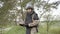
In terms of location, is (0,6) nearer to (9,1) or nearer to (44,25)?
(9,1)

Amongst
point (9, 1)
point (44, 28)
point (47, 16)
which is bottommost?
point (44, 28)

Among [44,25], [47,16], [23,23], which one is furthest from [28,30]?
[44,25]

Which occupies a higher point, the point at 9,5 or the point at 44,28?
the point at 9,5

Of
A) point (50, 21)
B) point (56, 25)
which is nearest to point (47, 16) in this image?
point (50, 21)

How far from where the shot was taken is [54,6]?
1295 cm

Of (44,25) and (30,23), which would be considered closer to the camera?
(30,23)

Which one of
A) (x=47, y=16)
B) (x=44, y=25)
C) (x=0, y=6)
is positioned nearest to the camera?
(x=47, y=16)

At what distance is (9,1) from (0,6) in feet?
4.71

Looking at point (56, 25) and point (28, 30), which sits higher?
point (28, 30)

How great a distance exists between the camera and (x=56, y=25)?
12.4 m

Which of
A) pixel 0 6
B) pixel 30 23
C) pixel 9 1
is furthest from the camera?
pixel 9 1

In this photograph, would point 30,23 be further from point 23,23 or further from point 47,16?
point 47,16

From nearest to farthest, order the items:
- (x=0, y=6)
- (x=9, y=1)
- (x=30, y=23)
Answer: (x=30, y=23), (x=0, y=6), (x=9, y=1)

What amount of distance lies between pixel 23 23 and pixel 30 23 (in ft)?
0.50
